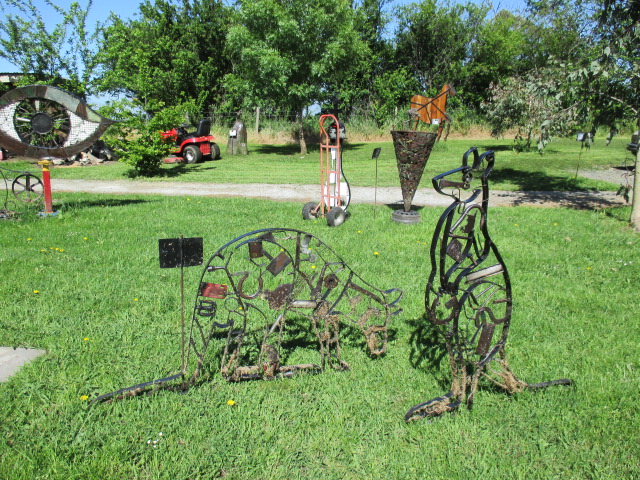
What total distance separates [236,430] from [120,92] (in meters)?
31.9

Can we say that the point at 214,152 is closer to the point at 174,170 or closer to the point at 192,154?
the point at 192,154

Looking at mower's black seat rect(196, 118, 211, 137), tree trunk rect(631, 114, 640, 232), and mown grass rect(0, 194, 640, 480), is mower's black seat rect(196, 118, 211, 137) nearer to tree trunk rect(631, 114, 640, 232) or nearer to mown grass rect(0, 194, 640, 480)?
mown grass rect(0, 194, 640, 480)

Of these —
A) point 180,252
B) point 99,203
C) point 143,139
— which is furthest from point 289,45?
point 180,252

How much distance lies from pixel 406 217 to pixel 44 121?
5628 millimetres

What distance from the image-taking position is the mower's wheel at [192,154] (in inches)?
656

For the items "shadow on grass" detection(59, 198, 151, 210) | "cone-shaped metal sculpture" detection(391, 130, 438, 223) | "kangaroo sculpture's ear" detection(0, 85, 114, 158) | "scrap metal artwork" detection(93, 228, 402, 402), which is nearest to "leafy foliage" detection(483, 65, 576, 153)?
"cone-shaped metal sculpture" detection(391, 130, 438, 223)

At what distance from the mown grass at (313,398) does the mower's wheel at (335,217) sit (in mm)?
1841

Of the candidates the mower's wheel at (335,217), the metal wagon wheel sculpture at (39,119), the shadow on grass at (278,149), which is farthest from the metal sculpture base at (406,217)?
the shadow on grass at (278,149)

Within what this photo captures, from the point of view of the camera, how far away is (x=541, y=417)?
2969 mm

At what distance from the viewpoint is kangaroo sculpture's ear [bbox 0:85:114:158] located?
735cm

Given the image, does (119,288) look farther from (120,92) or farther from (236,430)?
(120,92)

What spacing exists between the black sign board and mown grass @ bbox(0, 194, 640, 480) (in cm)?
86

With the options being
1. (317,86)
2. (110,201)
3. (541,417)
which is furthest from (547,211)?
(317,86)

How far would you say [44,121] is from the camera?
7.42 meters
